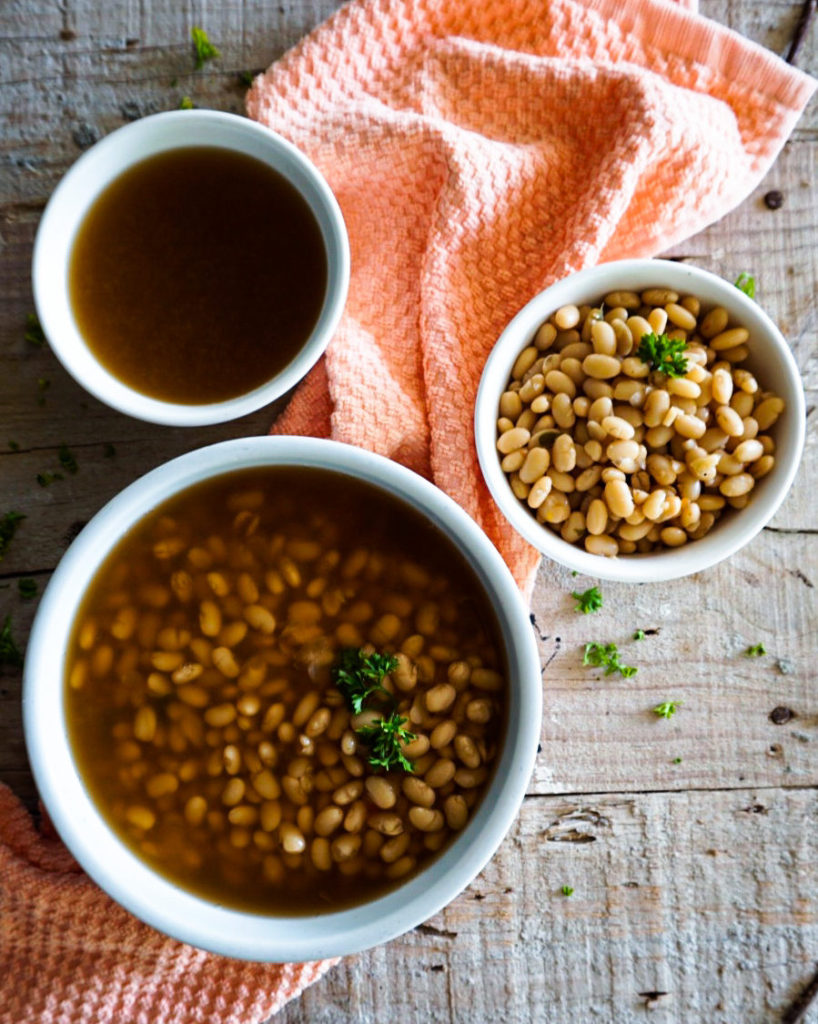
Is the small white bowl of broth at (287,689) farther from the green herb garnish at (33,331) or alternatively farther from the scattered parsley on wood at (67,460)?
the green herb garnish at (33,331)

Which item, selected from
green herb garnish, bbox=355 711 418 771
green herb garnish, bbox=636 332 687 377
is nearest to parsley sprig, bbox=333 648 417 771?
green herb garnish, bbox=355 711 418 771

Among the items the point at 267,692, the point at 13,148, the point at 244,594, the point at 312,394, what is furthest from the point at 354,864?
the point at 13,148

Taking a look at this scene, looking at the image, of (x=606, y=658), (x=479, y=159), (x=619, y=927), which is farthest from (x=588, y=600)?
(x=479, y=159)

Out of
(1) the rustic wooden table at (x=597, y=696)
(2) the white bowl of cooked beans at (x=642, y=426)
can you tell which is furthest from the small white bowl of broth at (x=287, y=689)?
(1) the rustic wooden table at (x=597, y=696)

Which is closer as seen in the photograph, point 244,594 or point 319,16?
point 244,594

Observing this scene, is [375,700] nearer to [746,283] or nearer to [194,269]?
[194,269]

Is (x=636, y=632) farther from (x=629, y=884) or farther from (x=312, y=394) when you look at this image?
(x=312, y=394)
